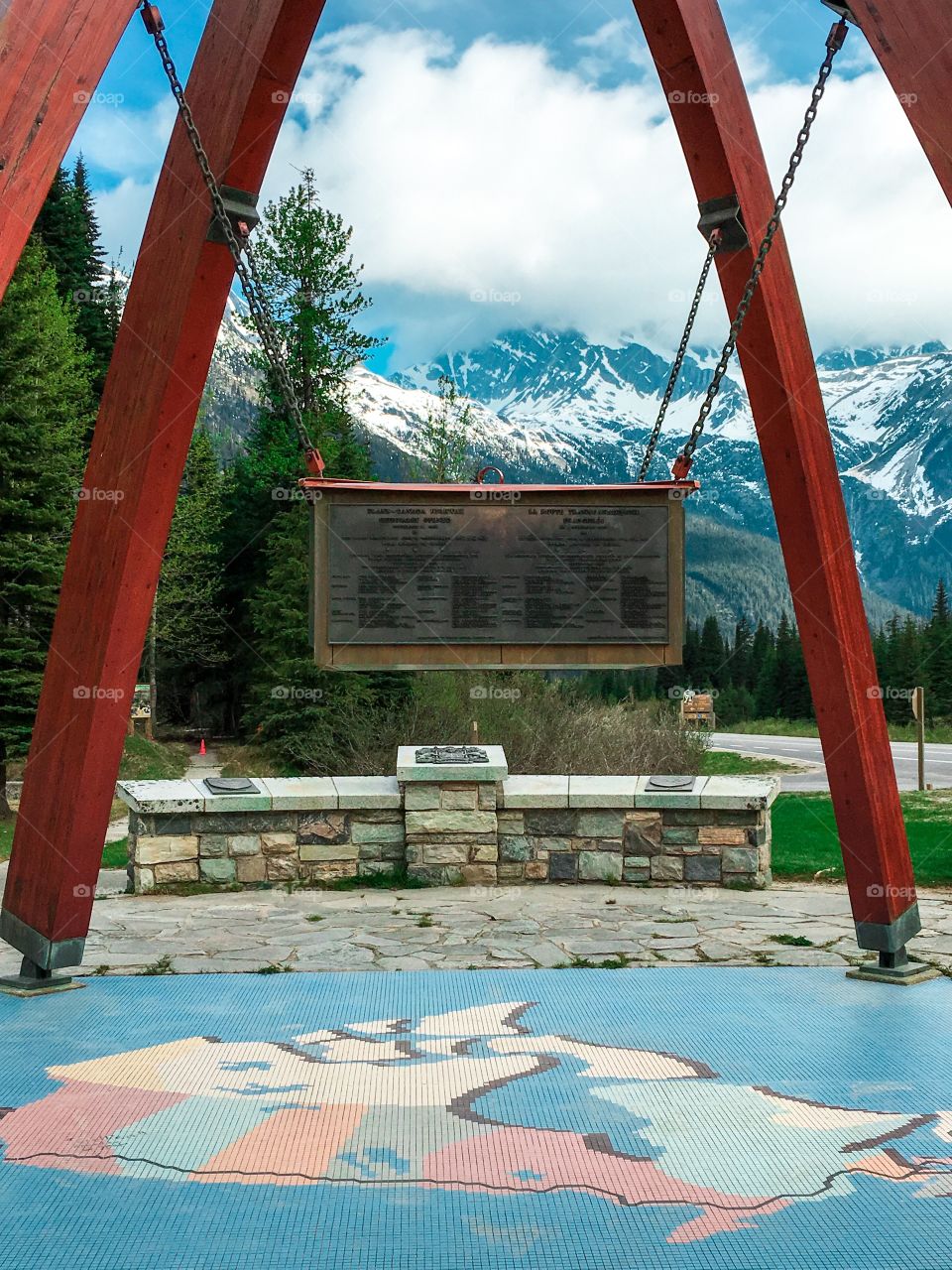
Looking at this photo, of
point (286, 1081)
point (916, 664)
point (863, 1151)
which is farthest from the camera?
point (916, 664)

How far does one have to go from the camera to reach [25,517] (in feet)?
58.0

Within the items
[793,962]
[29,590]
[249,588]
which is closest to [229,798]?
[793,962]

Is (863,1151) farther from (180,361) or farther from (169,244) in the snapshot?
(169,244)

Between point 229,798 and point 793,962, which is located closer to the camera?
point 793,962

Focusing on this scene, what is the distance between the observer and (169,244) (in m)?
4.84

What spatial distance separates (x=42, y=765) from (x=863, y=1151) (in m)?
3.60

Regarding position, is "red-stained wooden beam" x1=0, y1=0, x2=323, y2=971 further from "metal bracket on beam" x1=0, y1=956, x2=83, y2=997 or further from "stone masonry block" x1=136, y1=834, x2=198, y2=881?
"stone masonry block" x1=136, y1=834, x2=198, y2=881

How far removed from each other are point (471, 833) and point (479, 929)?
160cm

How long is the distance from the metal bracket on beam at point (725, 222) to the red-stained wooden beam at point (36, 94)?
2587 mm

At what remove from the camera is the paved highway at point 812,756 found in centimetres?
2290

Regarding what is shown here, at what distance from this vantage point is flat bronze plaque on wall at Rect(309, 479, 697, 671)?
554 centimetres

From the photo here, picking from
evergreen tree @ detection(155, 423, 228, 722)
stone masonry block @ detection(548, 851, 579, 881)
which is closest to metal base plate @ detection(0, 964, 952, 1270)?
stone masonry block @ detection(548, 851, 579, 881)

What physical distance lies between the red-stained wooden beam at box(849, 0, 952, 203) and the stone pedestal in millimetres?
5787

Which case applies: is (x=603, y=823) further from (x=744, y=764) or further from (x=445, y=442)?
(x=744, y=764)
